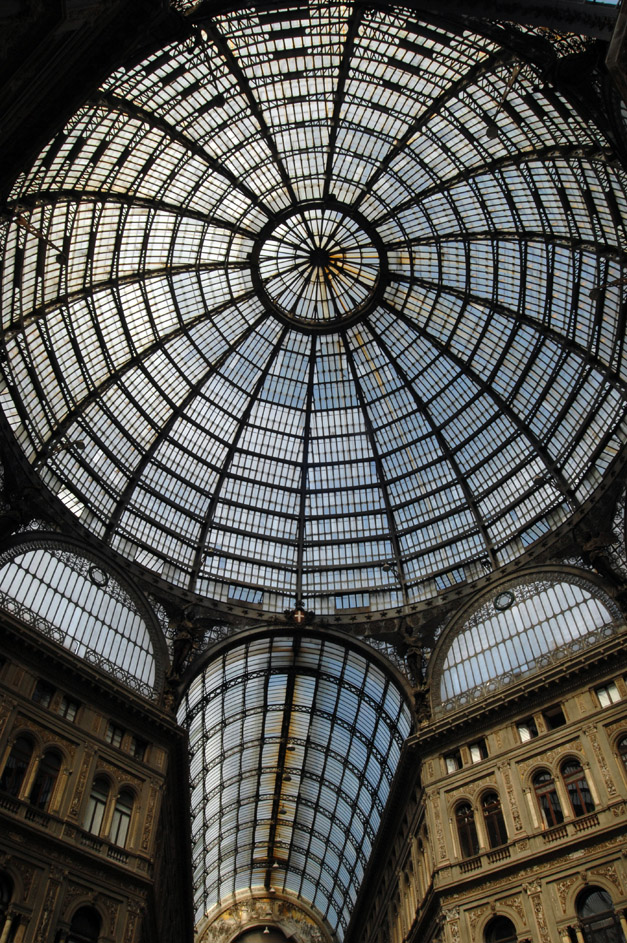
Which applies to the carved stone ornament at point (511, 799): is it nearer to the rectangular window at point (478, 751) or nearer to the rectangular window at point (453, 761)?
the rectangular window at point (478, 751)

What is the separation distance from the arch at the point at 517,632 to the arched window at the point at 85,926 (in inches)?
837

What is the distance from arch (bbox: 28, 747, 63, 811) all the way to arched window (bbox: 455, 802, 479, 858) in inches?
760

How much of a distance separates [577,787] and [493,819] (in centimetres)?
459

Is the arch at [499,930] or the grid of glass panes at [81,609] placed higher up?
the grid of glass panes at [81,609]

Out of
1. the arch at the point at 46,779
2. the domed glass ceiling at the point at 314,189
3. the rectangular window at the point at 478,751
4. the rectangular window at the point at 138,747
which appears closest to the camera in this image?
the arch at the point at 46,779

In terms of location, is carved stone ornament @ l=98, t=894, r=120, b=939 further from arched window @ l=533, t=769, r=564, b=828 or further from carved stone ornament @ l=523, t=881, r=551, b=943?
arched window @ l=533, t=769, r=564, b=828

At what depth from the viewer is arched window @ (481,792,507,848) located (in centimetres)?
3469

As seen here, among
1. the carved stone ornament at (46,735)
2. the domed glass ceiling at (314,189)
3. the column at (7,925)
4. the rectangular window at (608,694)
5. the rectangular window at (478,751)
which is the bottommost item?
the column at (7,925)

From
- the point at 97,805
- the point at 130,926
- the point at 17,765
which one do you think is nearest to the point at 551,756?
the point at 130,926

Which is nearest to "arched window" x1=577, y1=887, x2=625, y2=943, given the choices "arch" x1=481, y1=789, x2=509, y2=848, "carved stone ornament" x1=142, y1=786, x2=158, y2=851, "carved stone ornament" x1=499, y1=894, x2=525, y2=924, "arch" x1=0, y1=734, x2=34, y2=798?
"carved stone ornament" x1=499, y1=894, x2=525, y2=924

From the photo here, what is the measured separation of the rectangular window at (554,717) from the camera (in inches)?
1430

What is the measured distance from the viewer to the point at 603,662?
35562mm

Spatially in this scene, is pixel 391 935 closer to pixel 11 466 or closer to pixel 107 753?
pixel 107 753

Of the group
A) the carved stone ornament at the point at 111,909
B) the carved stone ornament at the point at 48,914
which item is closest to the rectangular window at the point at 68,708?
the carved stone ornament at the point at 48,914
